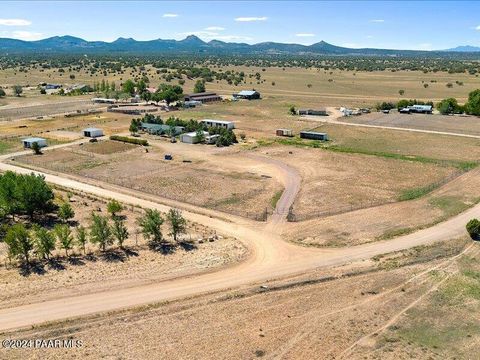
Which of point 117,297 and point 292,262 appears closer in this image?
point 117,297

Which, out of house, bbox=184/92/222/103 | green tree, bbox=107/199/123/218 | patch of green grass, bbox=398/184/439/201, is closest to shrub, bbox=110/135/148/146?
green tree, bbox=107/199/123/218

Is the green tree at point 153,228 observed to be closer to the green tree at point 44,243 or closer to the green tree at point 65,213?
the green tree at point 44,243

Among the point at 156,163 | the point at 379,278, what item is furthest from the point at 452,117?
the point at 379,278

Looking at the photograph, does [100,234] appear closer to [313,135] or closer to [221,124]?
[313,135]

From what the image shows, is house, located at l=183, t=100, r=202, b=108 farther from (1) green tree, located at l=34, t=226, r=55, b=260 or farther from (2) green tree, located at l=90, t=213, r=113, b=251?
(1) green tree, located at l=34, t=226, r=55, b=260

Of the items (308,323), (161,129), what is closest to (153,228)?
(308,323)

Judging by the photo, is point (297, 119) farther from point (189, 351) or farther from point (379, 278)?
point (189, 351)

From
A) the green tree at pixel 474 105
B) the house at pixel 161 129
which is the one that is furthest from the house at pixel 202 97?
the green tree at pixel 474 105

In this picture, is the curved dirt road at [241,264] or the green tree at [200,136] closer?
the curved dirt road at [241,264]
